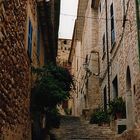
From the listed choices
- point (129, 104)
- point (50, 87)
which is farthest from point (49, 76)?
point (129, 104)

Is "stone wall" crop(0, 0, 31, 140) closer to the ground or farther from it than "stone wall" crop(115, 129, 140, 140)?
farther from it

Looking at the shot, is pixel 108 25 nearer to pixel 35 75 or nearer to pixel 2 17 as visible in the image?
pixel 35 75

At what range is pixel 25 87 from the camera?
9.25 meters

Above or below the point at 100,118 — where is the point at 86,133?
below

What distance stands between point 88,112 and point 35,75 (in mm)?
8628

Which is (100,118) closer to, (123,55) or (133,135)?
(123,55)

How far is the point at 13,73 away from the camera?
24.3ft

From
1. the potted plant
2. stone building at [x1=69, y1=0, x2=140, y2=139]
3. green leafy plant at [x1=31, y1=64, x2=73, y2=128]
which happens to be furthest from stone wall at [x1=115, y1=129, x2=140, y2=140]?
the potted plant

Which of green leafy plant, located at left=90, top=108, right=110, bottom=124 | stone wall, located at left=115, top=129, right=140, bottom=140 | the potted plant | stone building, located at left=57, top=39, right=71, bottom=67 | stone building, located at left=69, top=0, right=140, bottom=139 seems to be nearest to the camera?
stone wall, located at left=115, top=129, right=140, bottom=140

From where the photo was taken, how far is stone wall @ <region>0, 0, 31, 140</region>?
6.45 m

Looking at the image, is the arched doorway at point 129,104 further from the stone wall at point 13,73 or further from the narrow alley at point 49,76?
the stone wall at point 13,73

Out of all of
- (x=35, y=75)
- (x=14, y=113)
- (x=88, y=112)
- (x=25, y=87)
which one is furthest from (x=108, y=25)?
(x=14, y=113)

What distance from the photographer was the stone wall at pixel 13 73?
21.2 ft

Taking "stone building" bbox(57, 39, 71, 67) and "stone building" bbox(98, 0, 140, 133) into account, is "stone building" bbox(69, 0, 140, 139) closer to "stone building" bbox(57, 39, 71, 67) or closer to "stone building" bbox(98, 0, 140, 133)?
"stone building" bbox(98, 0, 140, 133)
